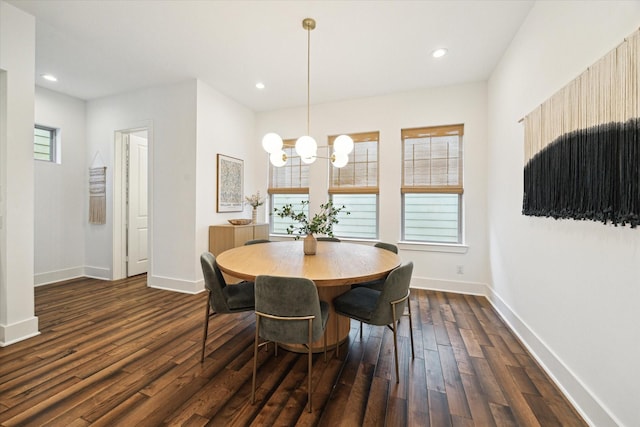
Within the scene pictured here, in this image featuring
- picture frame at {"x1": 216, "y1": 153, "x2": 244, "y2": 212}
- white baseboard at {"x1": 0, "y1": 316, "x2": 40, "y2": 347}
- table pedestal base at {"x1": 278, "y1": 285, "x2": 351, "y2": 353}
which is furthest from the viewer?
picture frame at {"x1": 216, "y1": 153, "x2": 244, "y2": 212}

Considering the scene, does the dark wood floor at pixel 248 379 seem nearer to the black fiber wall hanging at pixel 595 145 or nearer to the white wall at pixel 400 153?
the white wall at pixel 400 153

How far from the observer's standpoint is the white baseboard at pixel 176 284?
12.1 feet

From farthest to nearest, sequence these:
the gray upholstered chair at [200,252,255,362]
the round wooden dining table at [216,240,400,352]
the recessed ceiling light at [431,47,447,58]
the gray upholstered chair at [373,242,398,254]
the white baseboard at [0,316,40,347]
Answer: the recessed ceiling light at [431,47,447,58] < the gray upholstered chair at [373,242,398,254] < the white baseboard at [0,316,40,347] < the gray upholstered chair at [200,252,255,362] < the round wooden dining table at [216,240,400,352]

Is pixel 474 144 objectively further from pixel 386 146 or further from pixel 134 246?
pixel 134 246

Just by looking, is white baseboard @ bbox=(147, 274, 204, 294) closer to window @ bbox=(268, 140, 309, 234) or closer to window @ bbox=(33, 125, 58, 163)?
window @ bbox=(268, 140, 309, 234)

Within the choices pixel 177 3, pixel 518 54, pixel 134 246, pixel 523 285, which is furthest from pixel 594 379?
pixel 134 246

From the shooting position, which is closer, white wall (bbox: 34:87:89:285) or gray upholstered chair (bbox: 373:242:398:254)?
gray upholstered chair (bbox: 373:242:398:254)

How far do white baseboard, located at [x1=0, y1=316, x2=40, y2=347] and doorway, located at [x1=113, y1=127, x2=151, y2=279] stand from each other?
177 cm

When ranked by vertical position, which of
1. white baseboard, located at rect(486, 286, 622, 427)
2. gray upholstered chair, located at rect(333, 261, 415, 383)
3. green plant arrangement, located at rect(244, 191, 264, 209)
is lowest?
white baseboard, located at rect(486, 286, 622, 427)

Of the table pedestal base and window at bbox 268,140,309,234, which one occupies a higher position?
window at bbox 268,140,309,234

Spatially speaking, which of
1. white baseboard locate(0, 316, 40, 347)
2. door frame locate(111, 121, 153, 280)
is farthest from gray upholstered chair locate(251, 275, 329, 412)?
door frame locate(111, 121, 153, 280)

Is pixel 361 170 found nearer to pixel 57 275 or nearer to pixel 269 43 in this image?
pixel 269 43

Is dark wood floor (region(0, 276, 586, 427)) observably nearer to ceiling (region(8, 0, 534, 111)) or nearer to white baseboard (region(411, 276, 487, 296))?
white baseboard (region(411, 276, 487, 296))

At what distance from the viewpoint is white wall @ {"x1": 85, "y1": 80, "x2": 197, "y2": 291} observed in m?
3.70
